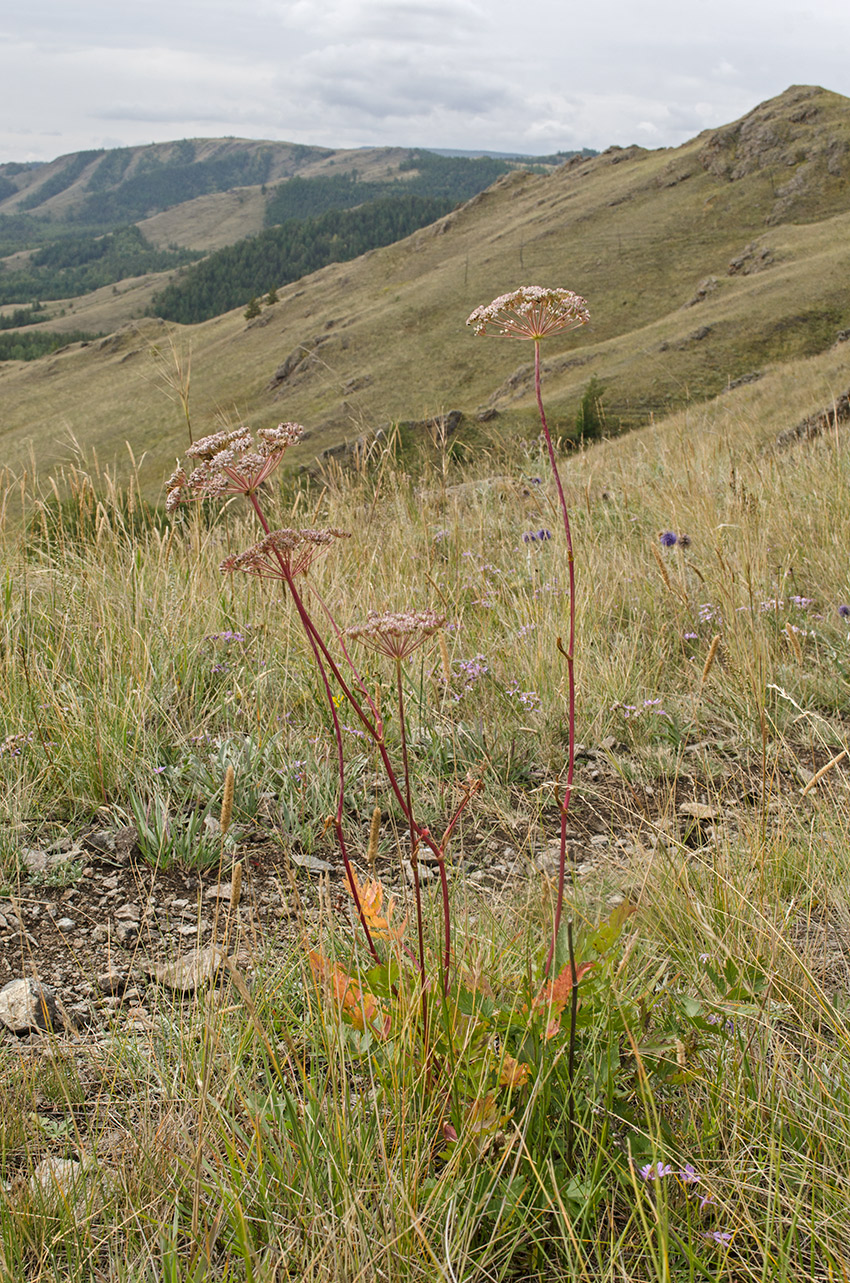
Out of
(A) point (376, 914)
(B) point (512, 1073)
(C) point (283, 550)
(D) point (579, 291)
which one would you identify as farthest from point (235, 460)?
(D) point (579, 291)

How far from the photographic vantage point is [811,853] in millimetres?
1864

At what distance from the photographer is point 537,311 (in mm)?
1376

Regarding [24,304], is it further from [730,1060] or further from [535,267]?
[730,1060]

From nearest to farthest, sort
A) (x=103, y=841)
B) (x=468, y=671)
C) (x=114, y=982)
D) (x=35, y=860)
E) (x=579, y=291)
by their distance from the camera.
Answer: (x=114, y=982), (x=35, y=860), (x=103, y=841), (x=468, y=671), (x=579, y=291)

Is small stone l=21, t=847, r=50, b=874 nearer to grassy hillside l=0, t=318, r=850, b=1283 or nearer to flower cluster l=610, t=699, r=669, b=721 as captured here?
grassy hillside l=0, t=318, r=850, b=1283

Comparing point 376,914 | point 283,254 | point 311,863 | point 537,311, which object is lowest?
point 311,863

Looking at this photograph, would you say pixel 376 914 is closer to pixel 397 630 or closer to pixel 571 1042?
pixel 571 1042

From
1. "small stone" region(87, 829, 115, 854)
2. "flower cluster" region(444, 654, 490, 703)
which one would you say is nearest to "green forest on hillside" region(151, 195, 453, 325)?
"flower cluster" region(444, 654, 490, 703)

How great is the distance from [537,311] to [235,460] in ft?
1.88

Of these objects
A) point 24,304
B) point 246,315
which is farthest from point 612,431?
point 24,304

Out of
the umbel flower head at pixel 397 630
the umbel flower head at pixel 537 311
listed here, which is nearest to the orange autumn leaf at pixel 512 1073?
the umbel flower head at pixel 397 630

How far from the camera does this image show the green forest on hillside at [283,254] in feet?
420

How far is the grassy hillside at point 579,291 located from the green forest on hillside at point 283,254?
49.0m

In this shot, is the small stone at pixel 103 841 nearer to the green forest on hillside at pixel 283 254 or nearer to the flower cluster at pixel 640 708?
the flower cluster at pixel 640 708
